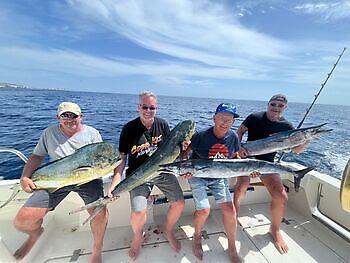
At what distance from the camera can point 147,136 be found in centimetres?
260

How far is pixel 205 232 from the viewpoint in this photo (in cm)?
278

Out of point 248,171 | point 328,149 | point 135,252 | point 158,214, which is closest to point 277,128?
point 248,171

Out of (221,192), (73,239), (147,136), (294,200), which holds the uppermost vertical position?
(147,136)

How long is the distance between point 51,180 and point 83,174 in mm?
266

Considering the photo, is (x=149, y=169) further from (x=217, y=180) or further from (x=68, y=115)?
(x=68, y=115)

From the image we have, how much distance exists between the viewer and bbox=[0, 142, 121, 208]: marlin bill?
6.25 ft

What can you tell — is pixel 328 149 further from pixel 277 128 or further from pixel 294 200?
pixel 277 128

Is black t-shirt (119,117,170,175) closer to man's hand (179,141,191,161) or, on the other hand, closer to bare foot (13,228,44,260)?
man's hand (179,141,191,161)

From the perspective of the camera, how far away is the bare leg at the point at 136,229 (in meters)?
2.30

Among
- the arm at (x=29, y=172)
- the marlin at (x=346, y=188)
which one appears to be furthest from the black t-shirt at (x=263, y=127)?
the arm at (x=29, y=172)

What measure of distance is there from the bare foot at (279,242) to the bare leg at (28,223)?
230cm

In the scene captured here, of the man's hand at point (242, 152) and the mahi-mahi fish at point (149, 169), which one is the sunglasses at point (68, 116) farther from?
the man's hand at point (242, 152)

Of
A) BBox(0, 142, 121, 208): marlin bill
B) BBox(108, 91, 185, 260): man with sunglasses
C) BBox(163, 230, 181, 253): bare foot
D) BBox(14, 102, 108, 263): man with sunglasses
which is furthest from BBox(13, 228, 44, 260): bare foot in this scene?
BBox(163, 230, 181, 253): bare foot

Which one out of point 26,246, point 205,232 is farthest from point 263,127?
point 26,246
